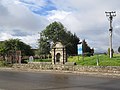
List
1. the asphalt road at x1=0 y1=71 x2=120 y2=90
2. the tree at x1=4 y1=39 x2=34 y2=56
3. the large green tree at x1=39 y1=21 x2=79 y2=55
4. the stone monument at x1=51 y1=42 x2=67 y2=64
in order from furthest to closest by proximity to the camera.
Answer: the large green tree at x1=39 y1=21 x2=79 y2=55 < the tree at x1=4 y1=39 x2=34 y2=56 < the stone monument at x1=51 y1=42 x2=67 y2=64 < the asphalt road at x1=0 y1=71 x2=120 y2=90

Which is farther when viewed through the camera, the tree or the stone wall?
the tree

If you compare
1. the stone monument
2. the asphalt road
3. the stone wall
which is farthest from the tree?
the asphalt road

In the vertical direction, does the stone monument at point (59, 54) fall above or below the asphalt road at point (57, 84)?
above

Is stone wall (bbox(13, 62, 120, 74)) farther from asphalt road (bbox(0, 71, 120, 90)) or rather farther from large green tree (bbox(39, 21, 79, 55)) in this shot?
large green tree (bbox(39, 21, 79, 55))

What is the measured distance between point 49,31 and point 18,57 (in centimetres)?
5142

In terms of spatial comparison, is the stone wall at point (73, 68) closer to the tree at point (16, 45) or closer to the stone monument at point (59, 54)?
the stone monument at point (59, 54)

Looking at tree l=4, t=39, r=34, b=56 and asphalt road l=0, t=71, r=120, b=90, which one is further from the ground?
tree l=4, t=39, r=34, b=56

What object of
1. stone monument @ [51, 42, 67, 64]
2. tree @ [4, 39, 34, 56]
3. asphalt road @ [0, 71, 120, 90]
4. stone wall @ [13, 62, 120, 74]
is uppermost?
tree @ [4, 39, 34, 56]

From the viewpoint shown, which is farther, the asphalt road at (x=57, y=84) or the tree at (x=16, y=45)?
the tree at (x=16, y=45)

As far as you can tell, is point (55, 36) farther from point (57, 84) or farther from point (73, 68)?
point (57, 84)

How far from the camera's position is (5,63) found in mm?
46750

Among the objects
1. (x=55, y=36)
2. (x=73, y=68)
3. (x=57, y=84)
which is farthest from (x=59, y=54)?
(x=55, y=36)

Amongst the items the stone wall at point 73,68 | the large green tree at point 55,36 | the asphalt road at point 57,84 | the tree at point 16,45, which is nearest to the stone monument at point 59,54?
the stone wall at point 73,68

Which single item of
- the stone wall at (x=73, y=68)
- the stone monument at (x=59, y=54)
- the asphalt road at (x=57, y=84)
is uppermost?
the stone monument at (x=59, y=54)
